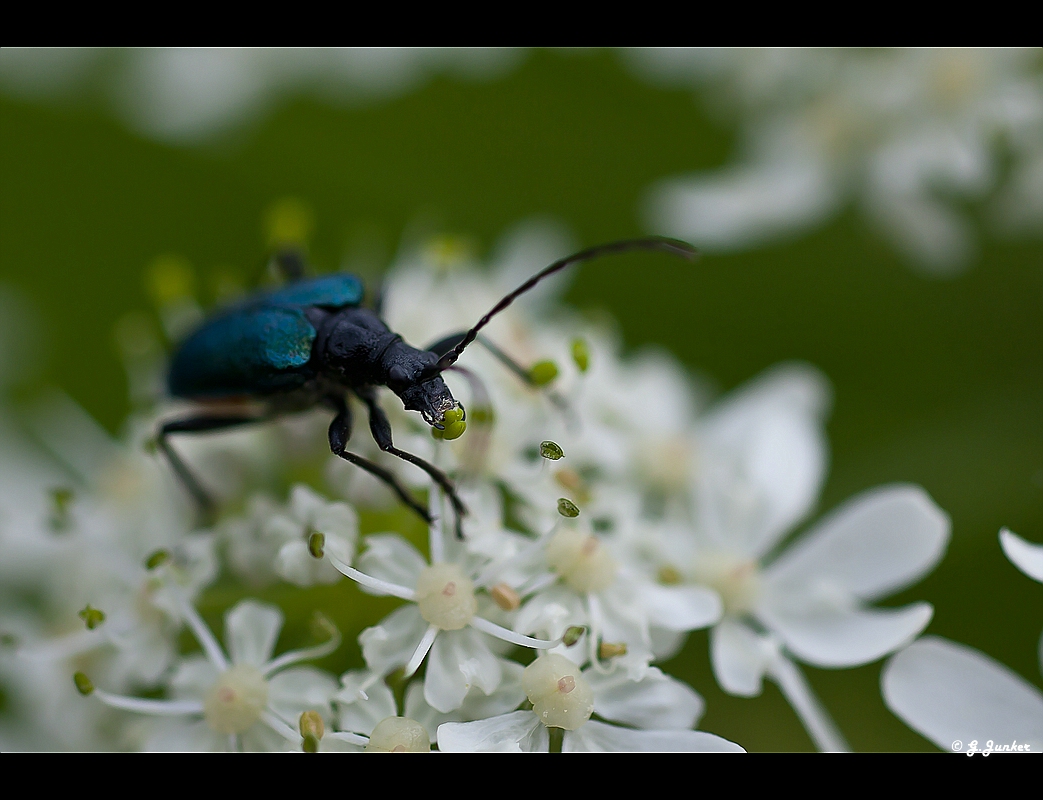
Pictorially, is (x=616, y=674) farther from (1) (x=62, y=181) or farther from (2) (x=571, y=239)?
(1) (x=62, y=181)

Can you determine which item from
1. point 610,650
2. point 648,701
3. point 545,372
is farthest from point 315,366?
point 648,701

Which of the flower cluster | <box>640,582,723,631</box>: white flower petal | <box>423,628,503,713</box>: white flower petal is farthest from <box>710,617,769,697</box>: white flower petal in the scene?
<box>423,628,503,713</box>: white flower petal

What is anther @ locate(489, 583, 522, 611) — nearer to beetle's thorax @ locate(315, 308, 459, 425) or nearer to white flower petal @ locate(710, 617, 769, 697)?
beetle's thorax @ locate(315, 308, 459, 425)

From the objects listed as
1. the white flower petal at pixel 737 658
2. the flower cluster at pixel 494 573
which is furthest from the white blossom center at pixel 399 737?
the white flower petal at pixel 737 658

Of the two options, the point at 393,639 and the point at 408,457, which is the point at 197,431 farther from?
the point at 393,639

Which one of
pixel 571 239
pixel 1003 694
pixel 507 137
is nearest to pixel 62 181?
pixel 507 137

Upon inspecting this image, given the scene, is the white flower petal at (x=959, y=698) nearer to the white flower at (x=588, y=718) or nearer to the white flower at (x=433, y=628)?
the white flower at (x=588, y=718)
